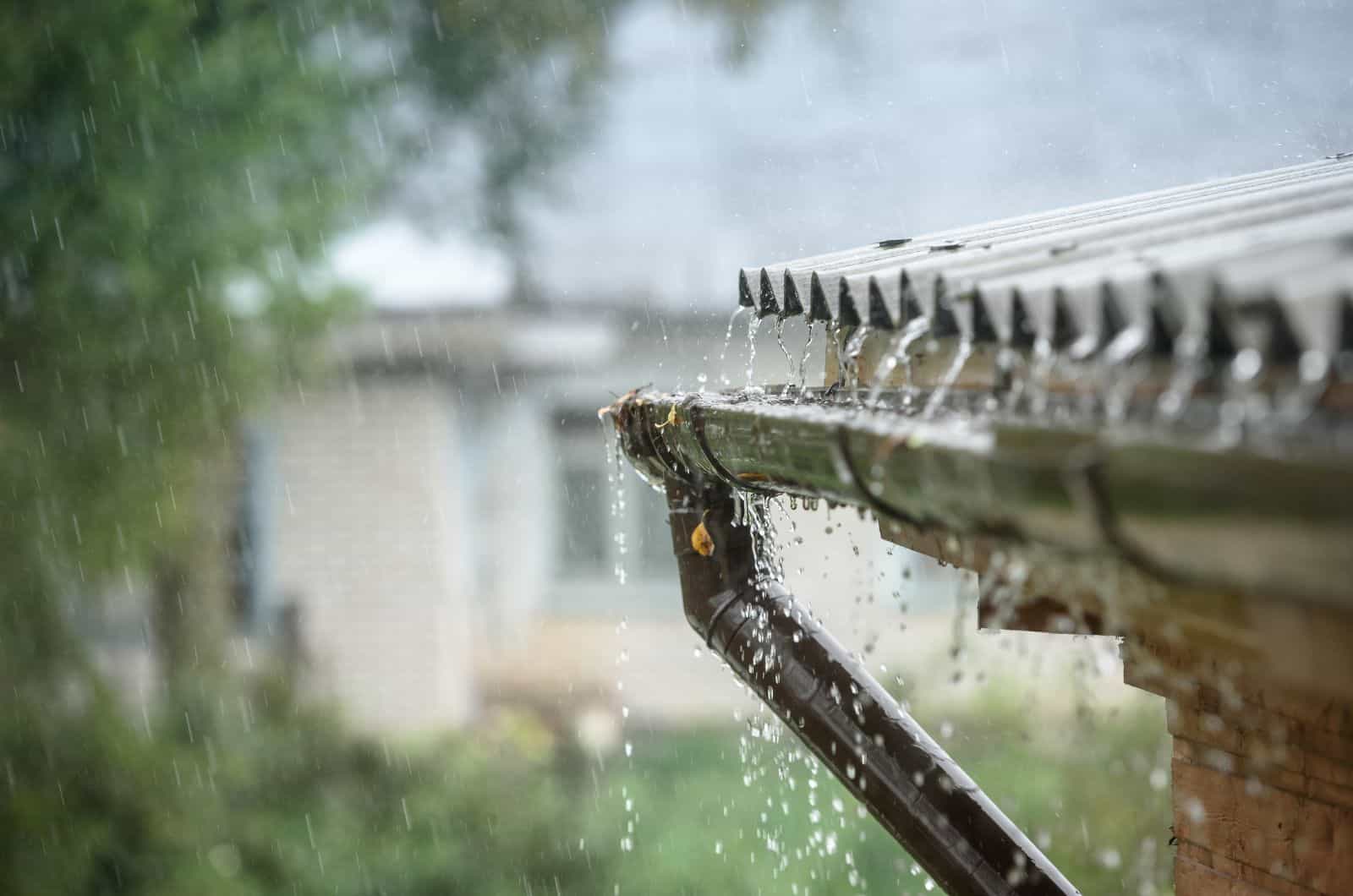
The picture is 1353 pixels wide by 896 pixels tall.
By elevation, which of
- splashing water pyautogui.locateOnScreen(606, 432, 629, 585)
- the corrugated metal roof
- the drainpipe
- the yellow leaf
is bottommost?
splashing water pyautogui.locateOnScreen(606, 432, 629, 585)

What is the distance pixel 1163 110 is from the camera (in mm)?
10750

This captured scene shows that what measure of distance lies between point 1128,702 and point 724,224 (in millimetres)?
4625

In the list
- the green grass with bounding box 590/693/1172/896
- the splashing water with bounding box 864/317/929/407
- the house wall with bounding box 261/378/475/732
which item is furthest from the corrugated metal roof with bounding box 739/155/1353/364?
the house wall with bounding box 261/378/475/732

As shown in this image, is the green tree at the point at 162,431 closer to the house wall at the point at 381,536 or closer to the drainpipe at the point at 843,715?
the house wall at the point at 381,536

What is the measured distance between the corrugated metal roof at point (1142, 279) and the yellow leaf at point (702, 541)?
1.31ft

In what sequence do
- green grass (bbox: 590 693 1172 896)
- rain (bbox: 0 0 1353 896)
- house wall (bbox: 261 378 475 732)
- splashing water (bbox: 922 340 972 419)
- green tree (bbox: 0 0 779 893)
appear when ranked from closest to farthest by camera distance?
splashing water (bbox: 922 340 972 419) → rain (bbox: 0 0 1353 896) → green tree (bbox: 0 0 779 893) → green grass (bbox: 590 693 1172 896) → house wall (bbox: 261 378 475 732)

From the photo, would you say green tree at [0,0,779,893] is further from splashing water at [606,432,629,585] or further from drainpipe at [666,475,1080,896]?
drainpipe at [666,475,1080,896]

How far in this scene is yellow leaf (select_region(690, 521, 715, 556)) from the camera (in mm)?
2006

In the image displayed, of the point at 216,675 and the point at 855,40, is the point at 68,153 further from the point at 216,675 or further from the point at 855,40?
the point at 855,40

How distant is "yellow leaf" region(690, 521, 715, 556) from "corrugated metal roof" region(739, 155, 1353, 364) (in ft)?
1.31

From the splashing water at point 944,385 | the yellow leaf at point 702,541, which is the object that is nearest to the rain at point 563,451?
the yellow leaf at point 702,541

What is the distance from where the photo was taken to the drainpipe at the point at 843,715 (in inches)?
66.3

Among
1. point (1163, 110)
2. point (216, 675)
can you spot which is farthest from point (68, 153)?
point (1163, 110)

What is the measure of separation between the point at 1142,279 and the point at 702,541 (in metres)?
1.17
